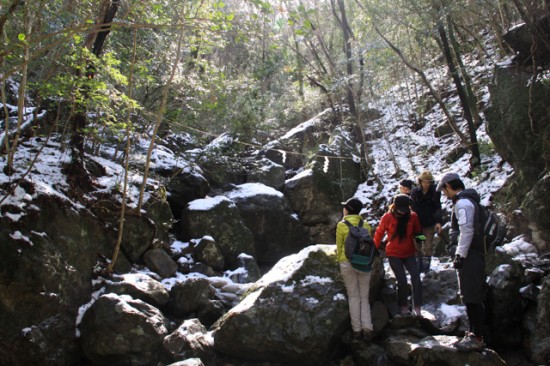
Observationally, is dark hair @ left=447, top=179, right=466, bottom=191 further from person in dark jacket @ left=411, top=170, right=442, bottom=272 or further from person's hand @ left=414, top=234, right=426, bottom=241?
person in dark jacket @ left=411, top=170, right=442, bottom=272

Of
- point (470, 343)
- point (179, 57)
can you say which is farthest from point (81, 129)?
point (470, 343)

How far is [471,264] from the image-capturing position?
14.3 feet

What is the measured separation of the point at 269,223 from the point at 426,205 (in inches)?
233

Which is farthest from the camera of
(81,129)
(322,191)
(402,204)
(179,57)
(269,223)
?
(322,191)

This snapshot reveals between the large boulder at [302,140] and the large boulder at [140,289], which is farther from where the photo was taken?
the large boulder at [302,140]

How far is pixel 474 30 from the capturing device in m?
15.1

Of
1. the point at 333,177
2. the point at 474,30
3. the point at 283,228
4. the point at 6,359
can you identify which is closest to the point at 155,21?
the point at 6,359

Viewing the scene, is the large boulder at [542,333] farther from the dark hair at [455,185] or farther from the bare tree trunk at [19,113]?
the bare tree trunk at [19,113]

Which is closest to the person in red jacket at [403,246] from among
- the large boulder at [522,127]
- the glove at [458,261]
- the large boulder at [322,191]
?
the glove at [458,261]

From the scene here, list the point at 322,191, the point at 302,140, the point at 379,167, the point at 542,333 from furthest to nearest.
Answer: the point at 302,140 < the point at 379,167 < the point at 322,191 < the point at 542,333

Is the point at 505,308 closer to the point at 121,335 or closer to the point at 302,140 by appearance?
the point at 121,335

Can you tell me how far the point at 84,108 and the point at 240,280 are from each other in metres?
4.81

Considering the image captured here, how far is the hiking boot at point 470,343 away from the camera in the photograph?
14.2 ft

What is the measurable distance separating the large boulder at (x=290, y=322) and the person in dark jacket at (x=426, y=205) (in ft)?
4.93
